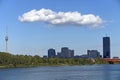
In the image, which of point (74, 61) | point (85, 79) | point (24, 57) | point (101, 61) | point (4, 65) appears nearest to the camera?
point (85, 79)

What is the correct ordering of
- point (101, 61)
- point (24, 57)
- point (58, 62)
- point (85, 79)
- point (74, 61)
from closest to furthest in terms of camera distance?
point (85, 79) → point (24, 57) → point (58, 62) → point (74, 61) → point (101, 61)

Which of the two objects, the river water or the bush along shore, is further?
the bush along shore

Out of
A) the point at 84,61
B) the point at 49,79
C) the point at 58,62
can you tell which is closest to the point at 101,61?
the point at 84,61

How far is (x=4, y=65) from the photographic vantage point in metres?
143

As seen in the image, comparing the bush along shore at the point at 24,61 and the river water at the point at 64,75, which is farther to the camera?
the bush along shore at the point at 24,61

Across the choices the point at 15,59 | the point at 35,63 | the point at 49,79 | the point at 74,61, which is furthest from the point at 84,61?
the point at 49,79

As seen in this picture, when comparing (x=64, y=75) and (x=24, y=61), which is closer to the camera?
(x=64, y=75)

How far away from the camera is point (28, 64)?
499ft

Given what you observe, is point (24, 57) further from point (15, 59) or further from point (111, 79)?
point (111, 79)

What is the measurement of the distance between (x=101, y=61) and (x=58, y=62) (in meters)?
35.3

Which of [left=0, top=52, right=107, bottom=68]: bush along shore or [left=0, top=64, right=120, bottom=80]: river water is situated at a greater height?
[left=0, top=52, right=107, bottom=68]: bush along shore

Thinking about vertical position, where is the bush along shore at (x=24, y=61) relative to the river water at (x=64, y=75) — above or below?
above

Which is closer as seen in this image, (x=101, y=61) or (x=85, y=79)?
(x=85, y=79)

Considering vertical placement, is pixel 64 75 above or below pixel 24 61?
below
